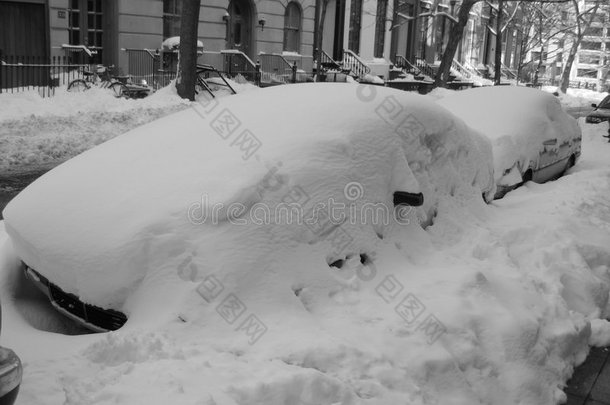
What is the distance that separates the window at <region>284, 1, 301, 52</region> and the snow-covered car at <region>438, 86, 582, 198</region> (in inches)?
856

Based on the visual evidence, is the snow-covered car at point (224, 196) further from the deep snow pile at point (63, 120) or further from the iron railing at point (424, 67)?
the iron railing at point (424, 67)

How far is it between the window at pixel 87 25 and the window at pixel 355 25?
16.0 m

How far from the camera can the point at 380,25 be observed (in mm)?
38062

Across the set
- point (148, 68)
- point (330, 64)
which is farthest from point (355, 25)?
point (148, 68)

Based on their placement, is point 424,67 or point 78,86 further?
point 424,67

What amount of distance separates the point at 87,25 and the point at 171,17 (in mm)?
3618

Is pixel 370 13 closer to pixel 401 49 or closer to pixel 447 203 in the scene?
pixel 401 49

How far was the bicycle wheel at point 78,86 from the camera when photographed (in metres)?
18.9

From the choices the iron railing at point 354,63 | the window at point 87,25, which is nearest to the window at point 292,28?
the iron railing at point 354,63

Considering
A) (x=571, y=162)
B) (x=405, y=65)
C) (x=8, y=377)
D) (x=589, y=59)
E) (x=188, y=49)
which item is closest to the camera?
(x=8, y=377)

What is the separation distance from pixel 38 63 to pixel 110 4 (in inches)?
154

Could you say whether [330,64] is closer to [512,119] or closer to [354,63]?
[354,63]

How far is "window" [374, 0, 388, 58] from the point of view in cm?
3788

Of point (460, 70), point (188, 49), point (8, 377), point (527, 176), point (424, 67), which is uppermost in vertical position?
point (188, 49)
